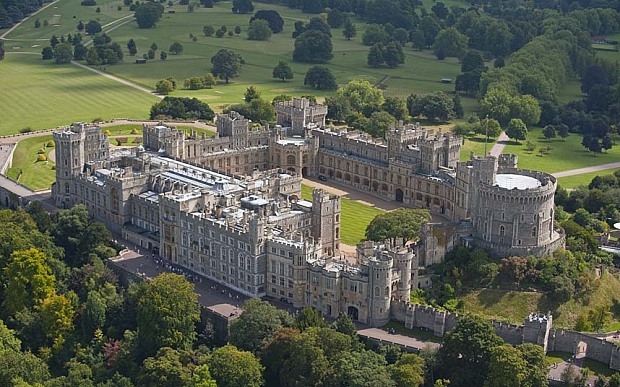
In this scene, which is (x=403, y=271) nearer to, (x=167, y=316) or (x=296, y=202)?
(x=296, y=202)

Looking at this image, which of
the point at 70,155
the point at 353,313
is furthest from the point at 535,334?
the point at 70,155

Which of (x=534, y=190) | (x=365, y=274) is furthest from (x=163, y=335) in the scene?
(x=534, y=190)

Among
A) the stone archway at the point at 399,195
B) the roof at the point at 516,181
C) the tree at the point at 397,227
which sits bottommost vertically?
the stone archway at the point at 399,195

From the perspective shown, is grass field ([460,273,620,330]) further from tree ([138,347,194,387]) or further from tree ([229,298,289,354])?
tree ([138,347,194,387])

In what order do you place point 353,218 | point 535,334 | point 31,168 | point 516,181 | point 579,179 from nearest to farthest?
point 535,334, point 516,181, point 353,218, point 31,168, point 579,179

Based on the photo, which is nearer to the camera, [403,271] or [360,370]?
[360,370]

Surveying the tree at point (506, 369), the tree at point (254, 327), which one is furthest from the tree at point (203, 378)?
the tree at point (506, 369)

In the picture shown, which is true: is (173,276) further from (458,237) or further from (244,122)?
(244,122)

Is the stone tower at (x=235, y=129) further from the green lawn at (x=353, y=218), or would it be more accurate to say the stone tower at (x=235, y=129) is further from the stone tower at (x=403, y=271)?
the stone tower at (x=403, y=271)
